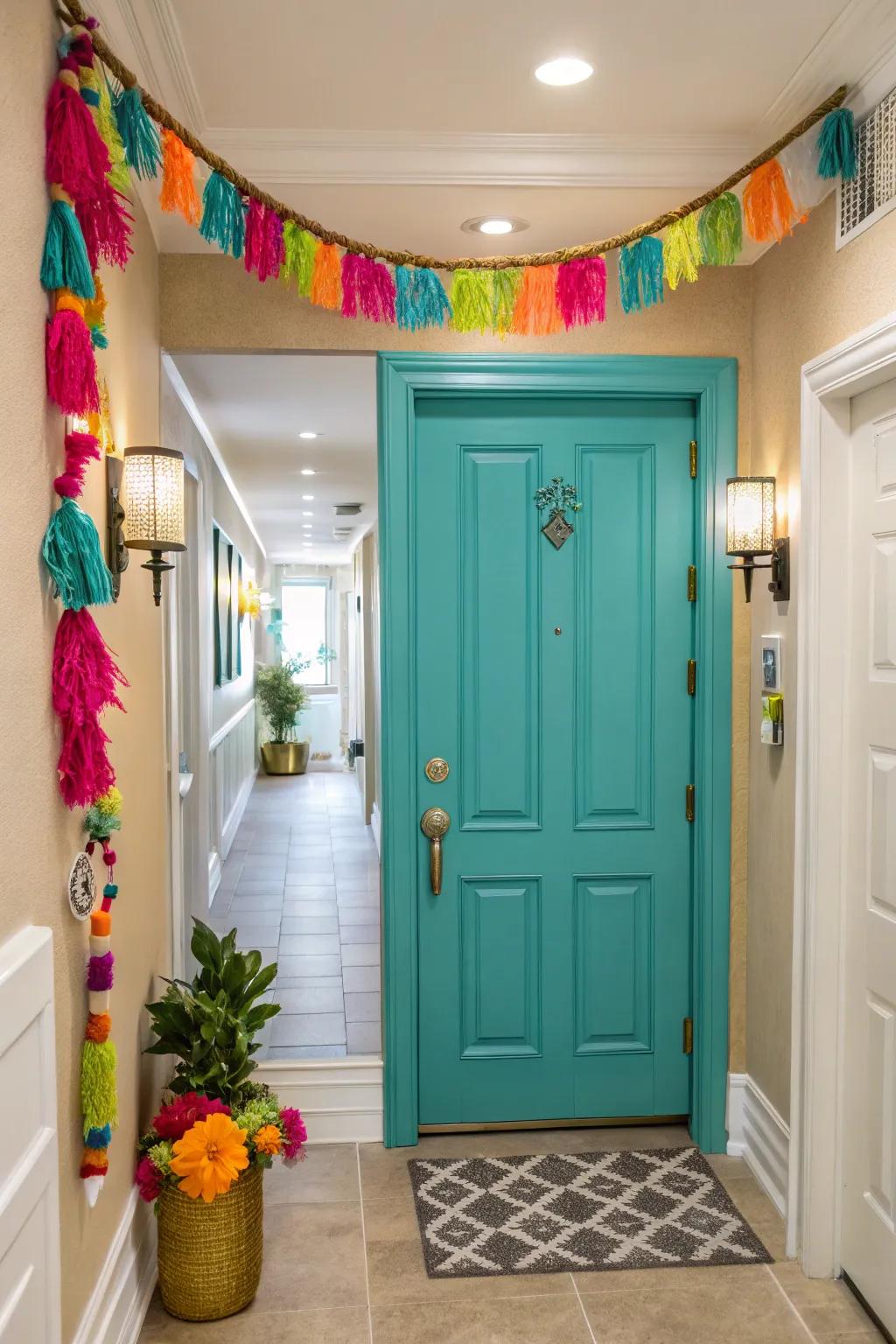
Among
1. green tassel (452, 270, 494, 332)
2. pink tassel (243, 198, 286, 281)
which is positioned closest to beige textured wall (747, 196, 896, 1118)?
green tassel (452, 270, 494, 332)

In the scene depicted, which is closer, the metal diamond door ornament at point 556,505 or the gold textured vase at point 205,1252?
the gold textured vase at point 205,1252

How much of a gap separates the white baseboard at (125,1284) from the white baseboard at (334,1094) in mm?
631

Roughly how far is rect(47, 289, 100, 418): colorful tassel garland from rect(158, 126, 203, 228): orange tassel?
351 millimetres

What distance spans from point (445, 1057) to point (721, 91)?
2541 mm

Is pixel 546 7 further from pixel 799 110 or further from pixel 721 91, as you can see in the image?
pixel 799 110

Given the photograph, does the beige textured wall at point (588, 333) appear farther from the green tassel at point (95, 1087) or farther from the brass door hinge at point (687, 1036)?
the green tassel at point (95, 1087)

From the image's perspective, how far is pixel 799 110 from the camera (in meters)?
2.40

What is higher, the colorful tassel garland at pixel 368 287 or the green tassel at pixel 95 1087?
the colorful tassel garland at pixel 368 287

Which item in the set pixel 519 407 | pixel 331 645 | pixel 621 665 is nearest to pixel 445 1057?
pixel 621 665

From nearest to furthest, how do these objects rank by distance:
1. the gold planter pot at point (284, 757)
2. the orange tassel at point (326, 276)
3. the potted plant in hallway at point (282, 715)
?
the orange tassel at point (326, 276), the potted plant in hallway at point (282, 715), the gold planter pot at point (284, 757)

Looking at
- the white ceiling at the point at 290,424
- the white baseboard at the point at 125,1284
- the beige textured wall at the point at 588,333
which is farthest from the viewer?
the white ceiling at the point at 290,424

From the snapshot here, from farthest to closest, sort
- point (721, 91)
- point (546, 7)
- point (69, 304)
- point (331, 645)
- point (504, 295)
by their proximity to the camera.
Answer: point (331, 645) → point (504, 295) → point (721, 91) → point (546, 7) → point (69, 304)

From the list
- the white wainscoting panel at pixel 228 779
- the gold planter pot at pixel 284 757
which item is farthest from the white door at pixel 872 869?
the gold planter pot at pixel 284 757

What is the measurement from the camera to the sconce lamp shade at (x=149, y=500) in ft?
7.55
